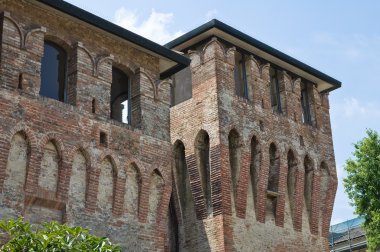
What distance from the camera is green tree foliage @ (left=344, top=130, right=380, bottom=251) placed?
23234mm

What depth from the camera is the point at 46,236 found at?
37.6ft

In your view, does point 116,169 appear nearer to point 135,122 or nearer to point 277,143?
point 135,122

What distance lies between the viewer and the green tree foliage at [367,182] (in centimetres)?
2323

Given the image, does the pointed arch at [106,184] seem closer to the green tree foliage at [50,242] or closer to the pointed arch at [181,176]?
the pointed arch at [181,176]

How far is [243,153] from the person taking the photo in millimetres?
20359

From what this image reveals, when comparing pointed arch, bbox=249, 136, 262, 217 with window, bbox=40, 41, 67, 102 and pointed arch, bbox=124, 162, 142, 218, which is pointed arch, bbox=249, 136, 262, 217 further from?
window, bbox=40, 41, 67, 102

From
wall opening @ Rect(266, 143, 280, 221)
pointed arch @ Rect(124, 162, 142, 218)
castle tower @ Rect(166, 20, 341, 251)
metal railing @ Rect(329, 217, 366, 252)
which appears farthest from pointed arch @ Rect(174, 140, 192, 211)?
metal railing @ Rect(329, 217, 366, 252)

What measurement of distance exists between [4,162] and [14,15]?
366 centimetres

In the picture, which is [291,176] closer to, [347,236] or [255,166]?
[255,166]

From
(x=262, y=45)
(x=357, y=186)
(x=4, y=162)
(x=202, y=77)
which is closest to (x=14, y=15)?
(x=4, y=162)

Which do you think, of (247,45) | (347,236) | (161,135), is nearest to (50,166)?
(161,135)

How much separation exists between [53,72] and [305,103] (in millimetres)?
10098

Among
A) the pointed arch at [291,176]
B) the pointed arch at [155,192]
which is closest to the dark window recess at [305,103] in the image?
the pointed arch at [291,176]

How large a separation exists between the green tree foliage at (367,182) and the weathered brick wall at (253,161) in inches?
37.3
